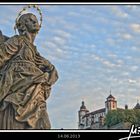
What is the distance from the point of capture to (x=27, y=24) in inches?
483

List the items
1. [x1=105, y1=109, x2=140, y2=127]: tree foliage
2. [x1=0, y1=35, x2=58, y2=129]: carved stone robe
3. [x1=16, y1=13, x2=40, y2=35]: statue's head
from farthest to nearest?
[x1=16, y1=13, x2=40, y2=35]: statue's head, [x1=0, y1=35, x2=58, y2=129]: carved stone robe, [x1=105, y1=109, x2=140, y2=127]: tree foliage

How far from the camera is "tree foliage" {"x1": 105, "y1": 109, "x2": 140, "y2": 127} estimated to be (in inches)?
453

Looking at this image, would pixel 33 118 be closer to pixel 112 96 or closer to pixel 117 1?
pixel 112 96

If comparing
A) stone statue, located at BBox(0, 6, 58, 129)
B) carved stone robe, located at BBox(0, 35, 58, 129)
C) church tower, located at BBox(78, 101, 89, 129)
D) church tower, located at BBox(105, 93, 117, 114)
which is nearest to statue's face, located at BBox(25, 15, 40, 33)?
stone statue, located at BBox(0, 6, 58, 129)

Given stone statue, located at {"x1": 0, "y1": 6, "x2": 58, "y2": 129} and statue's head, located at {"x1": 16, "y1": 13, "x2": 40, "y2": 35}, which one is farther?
statue's head, located at {"x1": 16, "y1": 13, "x2": 40, "y2": 35}

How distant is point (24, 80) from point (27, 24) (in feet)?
4.81

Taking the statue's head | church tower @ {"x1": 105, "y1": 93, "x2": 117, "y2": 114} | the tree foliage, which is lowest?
the tree foliage

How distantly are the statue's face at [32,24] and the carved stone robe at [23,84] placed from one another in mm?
310

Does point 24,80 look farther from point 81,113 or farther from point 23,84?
point 81,113

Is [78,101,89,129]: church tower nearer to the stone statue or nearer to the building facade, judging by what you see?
the building facade

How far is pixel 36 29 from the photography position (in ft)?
39.9
